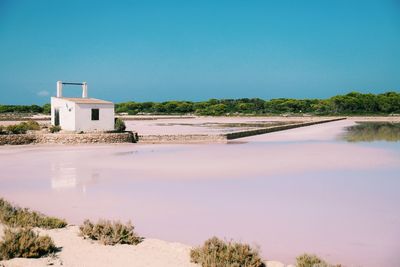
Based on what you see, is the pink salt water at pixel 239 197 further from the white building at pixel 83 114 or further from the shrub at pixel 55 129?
the shrub at pixel 55 129

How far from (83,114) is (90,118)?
16.7 inches

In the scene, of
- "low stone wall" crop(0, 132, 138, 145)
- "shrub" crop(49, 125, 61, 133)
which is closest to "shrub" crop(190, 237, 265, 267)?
"low stone wall" crop(0, 132, 138, 145)

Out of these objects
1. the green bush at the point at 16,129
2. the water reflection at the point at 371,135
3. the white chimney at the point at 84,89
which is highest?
the white chimney at the point at 84,89

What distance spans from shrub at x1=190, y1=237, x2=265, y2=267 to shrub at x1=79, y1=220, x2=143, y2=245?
3.04ft

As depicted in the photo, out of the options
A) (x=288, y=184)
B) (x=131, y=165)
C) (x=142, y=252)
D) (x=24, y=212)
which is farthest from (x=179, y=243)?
(x=131, y=165)

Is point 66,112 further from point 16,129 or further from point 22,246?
point 22,246

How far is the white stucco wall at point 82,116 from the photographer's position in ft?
65.9

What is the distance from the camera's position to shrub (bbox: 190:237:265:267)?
433 cm

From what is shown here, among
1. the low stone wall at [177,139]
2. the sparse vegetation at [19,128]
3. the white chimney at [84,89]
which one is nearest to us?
the sparse vegetation at [19,128]

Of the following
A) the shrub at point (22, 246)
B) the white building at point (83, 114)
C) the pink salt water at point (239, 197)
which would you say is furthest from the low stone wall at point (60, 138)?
the shrub at point (22, 246)

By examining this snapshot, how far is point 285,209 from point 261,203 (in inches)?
22.1

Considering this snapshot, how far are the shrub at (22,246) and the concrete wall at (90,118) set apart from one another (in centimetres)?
1587

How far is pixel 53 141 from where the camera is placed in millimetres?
19906

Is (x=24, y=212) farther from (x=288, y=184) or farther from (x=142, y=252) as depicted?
(x=288, y=184)
